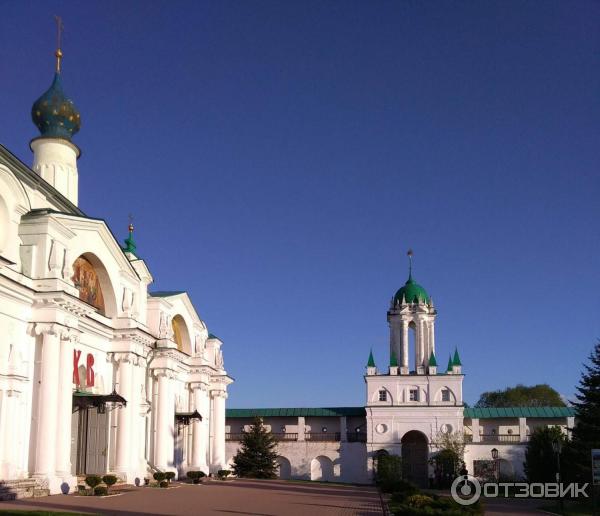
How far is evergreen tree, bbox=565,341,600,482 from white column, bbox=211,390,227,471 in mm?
21901

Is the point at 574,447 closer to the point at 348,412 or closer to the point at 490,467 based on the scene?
the point at 490,467

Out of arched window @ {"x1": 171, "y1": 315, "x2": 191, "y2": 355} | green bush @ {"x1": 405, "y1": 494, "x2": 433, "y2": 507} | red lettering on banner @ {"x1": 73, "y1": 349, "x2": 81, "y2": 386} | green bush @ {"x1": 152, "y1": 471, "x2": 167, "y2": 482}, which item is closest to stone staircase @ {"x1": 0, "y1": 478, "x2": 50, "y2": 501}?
red lettering on banner @ {"x1": 73, "y1": 349, "x2": 81, "y2": 386}

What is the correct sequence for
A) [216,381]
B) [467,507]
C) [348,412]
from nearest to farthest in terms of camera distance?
1. [467,507]
2. [216,381]
3. [348,412]

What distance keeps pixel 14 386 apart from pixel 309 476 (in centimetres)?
4801

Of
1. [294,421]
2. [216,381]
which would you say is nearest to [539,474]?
[216,381]

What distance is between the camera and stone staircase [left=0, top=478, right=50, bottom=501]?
24562 mm

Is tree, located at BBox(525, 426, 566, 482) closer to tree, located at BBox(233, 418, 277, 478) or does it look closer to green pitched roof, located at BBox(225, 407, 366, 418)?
tree, located at BBox(233, 418, 277, 478)

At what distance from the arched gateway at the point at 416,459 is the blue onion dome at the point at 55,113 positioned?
142ft

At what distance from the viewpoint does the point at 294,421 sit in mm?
74750

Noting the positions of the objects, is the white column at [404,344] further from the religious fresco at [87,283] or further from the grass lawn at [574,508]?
the religious fresco at [87,283]

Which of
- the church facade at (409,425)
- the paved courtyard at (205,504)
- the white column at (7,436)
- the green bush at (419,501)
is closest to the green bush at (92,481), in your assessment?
the paved courtyard at (205,504)

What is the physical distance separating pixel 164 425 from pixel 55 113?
628 inches

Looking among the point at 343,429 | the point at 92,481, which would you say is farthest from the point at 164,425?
the point at 343,429

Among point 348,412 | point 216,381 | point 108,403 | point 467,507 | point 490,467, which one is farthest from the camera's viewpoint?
point 348,412
